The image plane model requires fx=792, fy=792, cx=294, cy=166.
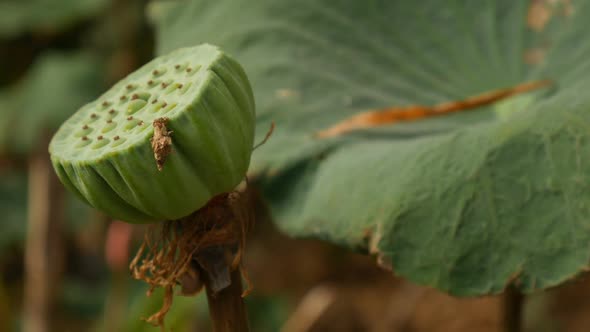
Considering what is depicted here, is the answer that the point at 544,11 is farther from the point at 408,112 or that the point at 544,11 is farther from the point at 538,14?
the point at 408,112

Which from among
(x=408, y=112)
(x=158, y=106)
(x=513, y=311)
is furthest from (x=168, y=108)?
(x=513, y=311)

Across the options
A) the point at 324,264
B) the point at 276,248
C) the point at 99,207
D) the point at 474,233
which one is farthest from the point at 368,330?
the point at 99,207

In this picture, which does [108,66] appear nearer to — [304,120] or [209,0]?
[209,0]

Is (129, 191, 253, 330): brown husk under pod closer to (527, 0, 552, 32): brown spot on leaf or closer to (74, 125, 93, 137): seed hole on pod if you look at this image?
(74, 125, 93, 137): seed hole on pod

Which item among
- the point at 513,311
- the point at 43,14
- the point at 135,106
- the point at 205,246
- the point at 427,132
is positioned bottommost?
the point at 43,14

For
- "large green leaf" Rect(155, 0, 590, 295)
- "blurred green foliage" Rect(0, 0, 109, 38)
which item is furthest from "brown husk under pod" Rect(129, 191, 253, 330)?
"blurred green foliage" Rect(0, 0, 109, 38)

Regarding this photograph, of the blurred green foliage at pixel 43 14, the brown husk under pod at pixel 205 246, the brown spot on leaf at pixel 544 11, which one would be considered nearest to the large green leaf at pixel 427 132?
the brown spot on leaf at pixel 544 11

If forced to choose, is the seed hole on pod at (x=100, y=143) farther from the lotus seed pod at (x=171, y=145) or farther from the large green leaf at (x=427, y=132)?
the large green leaf at (x=427, y=132)
